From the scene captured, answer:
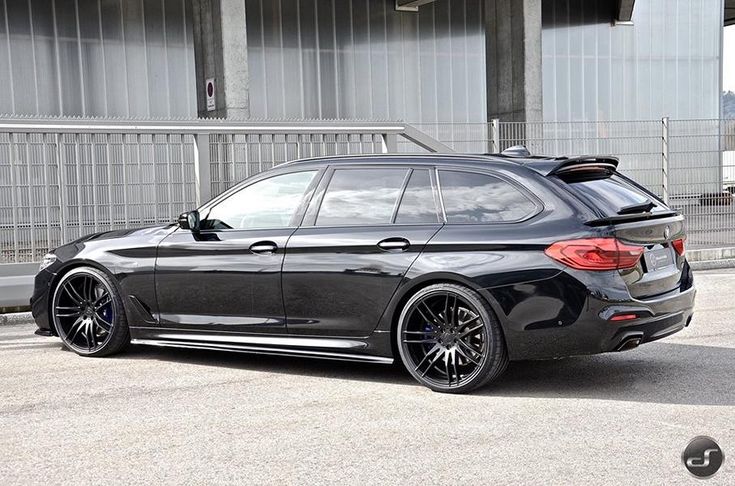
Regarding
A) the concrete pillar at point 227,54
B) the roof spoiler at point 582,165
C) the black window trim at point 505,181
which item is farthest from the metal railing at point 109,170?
the concrete pillar at point 227,54

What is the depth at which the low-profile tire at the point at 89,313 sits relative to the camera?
25.4 feet

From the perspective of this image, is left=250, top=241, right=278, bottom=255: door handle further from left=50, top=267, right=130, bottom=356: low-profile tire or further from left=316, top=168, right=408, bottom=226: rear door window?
left=50, top=267, right=130, bottom=356: low-profile tire

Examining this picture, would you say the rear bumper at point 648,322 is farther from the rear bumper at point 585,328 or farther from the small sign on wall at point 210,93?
the small sign on wall at point 210,93

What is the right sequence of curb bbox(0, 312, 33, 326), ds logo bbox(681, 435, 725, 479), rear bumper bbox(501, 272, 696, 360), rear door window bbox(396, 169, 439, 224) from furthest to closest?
1. curb bbox(0, 312, 33, 326)
2. rear door window bbox(396, 169, 439, 224)
3. rear bumper bbox(501, 272, 696, 360)
4. ds logo bbox(681, 435, 725, 479)

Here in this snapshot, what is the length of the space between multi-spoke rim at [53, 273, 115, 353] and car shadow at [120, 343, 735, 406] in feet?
1.02

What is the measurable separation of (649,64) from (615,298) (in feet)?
81.0

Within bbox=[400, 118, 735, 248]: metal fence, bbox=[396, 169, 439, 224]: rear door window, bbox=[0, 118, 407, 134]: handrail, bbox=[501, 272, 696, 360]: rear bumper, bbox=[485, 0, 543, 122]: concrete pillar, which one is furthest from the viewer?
bbox=[485, 0, 543, 122]: concrete pillar

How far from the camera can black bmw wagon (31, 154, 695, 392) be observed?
6.17 m

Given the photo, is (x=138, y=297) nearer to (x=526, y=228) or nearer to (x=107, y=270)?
(x=107, y=270)

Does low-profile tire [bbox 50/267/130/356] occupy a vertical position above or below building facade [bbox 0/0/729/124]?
below

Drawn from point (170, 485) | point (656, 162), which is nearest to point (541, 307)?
point (170, 485)

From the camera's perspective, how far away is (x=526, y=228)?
6.29 m

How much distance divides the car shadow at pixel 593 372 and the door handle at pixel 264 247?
2.81 ft

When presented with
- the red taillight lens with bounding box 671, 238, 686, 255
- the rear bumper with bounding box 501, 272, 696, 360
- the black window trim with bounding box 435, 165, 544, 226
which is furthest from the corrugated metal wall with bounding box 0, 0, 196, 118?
the rear bumper with bounding box 501, 272, 696, 360
